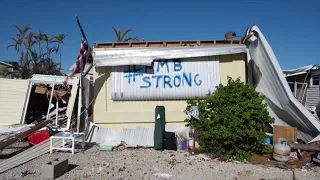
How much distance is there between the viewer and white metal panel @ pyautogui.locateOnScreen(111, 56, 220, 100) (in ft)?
29.6

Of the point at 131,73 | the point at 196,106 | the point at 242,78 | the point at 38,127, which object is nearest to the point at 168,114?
the point at 196,106

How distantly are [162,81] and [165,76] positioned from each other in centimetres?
21

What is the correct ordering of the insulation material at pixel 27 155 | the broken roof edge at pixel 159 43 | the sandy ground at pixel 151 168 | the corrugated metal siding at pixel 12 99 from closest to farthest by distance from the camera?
the sandy ground at pixel 151 168 < the insulation material at pixel 27 155 < the broken roof edge at pixel 159 43 < the corrugated metal siding at pixel 12 99

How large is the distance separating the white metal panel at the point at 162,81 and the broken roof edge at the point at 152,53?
31 cm

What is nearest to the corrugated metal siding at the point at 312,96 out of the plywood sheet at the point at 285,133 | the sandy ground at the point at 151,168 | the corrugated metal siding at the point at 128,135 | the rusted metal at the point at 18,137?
the plywood sheet at the point at 285,133

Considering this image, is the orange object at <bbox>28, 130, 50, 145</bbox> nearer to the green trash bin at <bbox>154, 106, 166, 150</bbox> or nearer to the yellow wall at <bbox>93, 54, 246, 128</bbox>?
the yellow wall at <bbox>93, 54, 246, 128</bbox>

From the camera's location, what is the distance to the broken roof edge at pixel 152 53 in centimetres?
872

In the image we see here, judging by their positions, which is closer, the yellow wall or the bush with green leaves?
the bush with green leaves

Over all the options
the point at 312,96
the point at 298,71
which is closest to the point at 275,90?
the point at 298,71

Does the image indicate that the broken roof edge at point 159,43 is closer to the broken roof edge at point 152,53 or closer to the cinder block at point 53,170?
the broken roof edge at point 152,53

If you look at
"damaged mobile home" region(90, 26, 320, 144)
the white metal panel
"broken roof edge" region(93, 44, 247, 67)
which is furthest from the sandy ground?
"broken roof edge" region(93, 44, 247, 67)

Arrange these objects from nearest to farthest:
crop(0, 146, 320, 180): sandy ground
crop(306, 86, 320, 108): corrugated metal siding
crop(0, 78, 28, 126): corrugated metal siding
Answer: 1. crop(0, 146, 320, 180): sandy ground
2. crop(0, 78, 28, 126): corrugated metal siding
3. crop(306, 86, 320, 108): corrugated metal siding

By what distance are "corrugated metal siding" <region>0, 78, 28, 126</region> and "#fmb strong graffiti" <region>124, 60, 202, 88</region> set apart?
13.1 feet

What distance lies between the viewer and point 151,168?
6449 millimetres
